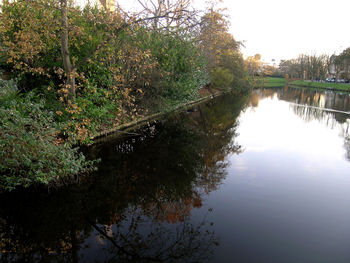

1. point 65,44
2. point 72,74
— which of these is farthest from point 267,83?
point 72,74

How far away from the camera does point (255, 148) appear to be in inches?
513

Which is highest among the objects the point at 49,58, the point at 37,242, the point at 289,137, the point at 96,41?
the point at 96,41

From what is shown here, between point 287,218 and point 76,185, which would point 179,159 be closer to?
point 76,185

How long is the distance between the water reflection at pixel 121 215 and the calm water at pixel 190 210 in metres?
0.02

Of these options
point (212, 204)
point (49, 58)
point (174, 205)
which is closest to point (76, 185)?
point (174, 205)

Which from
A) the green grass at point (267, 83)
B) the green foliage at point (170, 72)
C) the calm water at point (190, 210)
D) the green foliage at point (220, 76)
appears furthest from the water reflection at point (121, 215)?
the green grass at point (267, 83)

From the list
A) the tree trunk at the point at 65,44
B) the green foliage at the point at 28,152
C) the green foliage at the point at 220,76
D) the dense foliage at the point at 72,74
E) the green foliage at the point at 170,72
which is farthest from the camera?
the green foliage at the point at 220,76

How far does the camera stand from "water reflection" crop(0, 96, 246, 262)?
529cm

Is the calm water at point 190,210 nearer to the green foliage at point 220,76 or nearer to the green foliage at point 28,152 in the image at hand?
the green foliage at point 28,152

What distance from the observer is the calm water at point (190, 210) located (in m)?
5.35

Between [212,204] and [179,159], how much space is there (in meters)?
4.08

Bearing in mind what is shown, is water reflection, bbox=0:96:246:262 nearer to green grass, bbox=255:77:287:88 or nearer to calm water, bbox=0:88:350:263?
calm water, bbox=0:88:350:263

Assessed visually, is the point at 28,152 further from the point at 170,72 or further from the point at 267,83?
the point at 267,83

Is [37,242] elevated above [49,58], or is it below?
below
